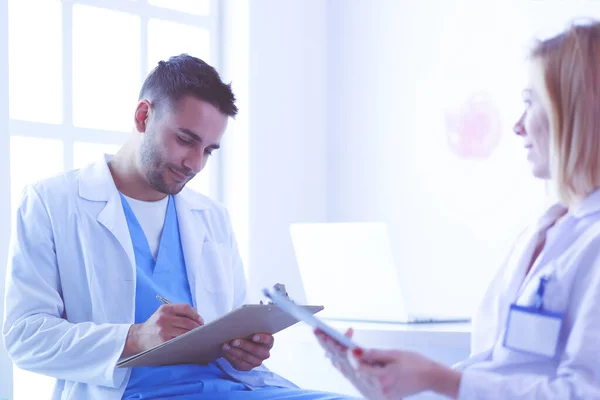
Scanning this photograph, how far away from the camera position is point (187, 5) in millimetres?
3668

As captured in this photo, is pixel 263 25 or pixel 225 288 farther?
pixel 263 25

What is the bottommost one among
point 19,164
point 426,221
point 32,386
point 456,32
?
point 32,386

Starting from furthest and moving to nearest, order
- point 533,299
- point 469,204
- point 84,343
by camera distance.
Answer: point 469,204
point 84,343
point 533,299

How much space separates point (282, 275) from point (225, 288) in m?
1.71

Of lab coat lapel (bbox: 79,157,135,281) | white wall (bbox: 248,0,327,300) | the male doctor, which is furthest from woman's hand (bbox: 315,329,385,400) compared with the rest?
white wall (bbox: 248,0,327,300)

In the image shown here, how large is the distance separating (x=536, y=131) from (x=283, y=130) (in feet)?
8.47

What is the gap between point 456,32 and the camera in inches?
141

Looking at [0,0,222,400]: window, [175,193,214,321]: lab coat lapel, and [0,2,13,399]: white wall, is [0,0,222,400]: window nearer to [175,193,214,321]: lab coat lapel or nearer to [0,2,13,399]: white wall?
[0,2,13,399]: white wall

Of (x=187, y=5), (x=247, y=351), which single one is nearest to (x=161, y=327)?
(x=247, y=351)

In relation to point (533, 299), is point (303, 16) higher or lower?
higher

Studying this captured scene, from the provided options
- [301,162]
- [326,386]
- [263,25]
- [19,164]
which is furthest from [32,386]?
[263,25]

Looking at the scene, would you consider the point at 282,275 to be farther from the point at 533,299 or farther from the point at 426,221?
the point at 533,299

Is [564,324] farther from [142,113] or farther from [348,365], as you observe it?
[142,113]

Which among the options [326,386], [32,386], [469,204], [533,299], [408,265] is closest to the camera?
[533,299]
